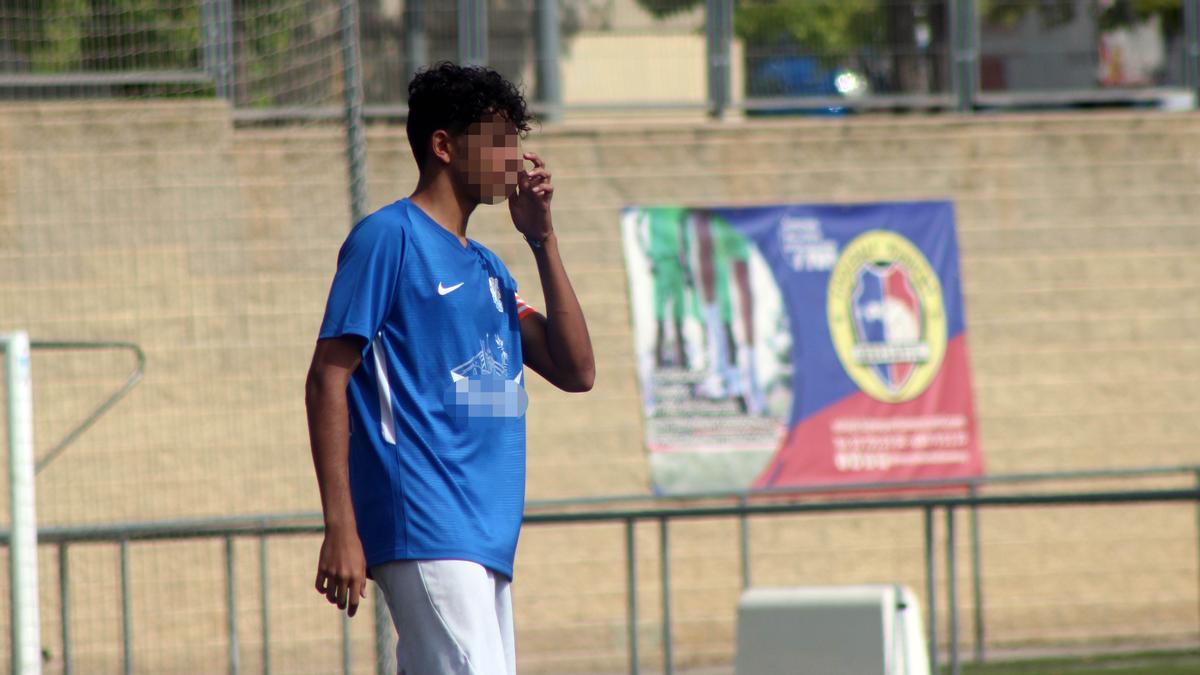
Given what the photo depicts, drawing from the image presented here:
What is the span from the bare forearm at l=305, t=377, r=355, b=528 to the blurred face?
Answer: 0.54 meters

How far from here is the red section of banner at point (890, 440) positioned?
11.1 metres

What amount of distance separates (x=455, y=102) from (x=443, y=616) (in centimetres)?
103

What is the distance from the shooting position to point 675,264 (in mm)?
11055

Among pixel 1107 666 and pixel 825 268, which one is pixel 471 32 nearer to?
pixel 825 268

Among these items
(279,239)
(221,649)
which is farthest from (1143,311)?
(221,649)

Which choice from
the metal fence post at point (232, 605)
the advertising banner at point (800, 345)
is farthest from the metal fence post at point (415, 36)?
the metal fence post at point (232, 605)

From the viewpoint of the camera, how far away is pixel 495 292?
3490 millimetres

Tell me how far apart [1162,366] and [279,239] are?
6071mm

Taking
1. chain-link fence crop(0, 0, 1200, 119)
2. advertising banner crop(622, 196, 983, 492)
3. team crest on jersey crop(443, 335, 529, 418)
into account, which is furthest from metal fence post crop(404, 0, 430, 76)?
team crest on jersey crop(443, 335, 529, 418)

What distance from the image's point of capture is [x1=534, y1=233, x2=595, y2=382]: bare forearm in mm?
3604

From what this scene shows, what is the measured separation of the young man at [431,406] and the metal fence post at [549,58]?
7660mm

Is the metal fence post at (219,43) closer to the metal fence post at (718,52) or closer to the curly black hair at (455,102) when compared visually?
the metal fence post at (718,52)

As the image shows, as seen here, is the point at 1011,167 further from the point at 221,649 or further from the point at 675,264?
the point at 221,649

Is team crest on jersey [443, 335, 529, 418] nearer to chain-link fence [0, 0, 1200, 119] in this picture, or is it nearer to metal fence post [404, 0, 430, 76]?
chain-link fence [0, 0, 1200, 119]
